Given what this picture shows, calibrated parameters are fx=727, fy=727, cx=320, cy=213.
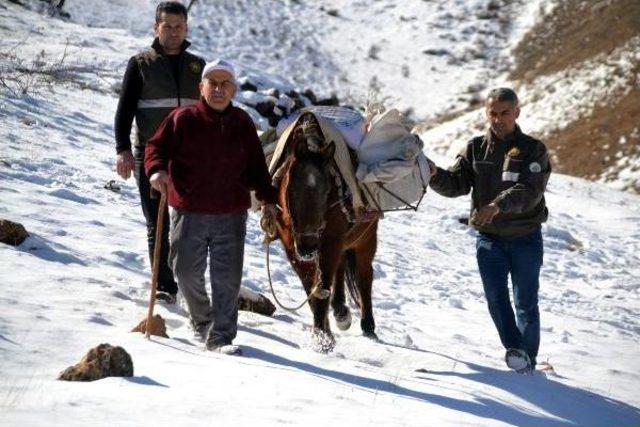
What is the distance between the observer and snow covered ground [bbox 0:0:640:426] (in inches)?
139

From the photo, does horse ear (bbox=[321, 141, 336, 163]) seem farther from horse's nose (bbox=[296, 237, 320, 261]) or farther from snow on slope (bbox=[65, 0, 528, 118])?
snow on slope (bbox=[65, 0, 528, 118])

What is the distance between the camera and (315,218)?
16.6ft

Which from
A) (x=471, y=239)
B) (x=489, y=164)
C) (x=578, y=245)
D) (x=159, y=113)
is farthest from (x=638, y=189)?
(x=159, y=113)

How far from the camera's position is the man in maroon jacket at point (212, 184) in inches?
183

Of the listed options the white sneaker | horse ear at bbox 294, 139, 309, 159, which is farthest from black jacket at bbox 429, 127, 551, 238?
the white sneaker

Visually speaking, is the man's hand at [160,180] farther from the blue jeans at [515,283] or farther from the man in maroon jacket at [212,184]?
the blue jeans at [515,283]

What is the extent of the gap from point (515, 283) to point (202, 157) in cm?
258

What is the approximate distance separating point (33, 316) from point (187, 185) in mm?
1280

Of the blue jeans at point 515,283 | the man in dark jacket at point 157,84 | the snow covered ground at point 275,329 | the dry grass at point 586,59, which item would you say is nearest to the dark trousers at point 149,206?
the man in dark jacket at point 157,84

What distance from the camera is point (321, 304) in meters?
5.54

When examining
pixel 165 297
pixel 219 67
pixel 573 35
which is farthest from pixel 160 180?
pixel 573 35

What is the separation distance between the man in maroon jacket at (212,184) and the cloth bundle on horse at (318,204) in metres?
0.42

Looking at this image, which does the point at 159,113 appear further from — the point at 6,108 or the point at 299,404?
the point at 6,108

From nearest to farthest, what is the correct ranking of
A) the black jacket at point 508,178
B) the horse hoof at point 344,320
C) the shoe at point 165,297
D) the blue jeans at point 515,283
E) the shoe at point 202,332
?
the shoe at point 202,332, the black jacket at point 508,178, the blue jeans at point 515,283, the shoe at point 165,297, the horse hoof at point 344,320
